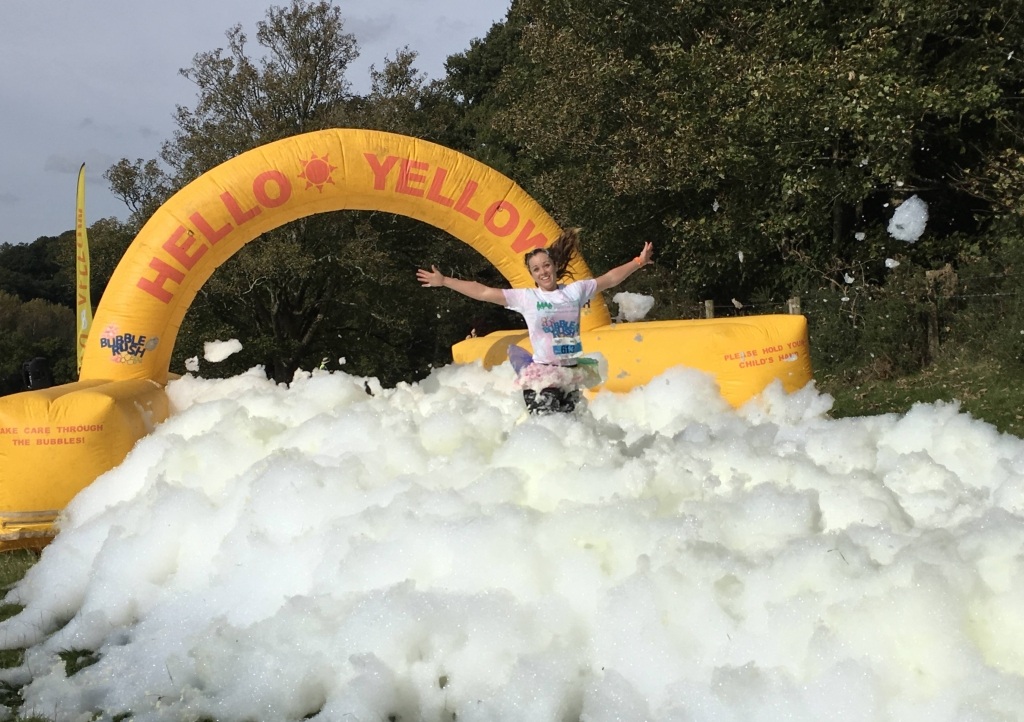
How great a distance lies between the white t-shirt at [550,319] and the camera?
173 inches

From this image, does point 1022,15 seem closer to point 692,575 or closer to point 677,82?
point 677,82

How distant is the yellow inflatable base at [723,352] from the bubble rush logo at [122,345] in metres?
3.21

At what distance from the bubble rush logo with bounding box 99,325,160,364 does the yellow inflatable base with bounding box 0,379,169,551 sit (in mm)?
1194

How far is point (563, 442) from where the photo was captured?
3.55 meters

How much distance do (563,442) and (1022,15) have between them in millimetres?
8731

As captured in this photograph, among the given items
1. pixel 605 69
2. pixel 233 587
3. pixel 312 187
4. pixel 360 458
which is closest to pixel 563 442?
pixel 360 458

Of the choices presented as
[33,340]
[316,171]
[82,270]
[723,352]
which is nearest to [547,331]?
[723,352]

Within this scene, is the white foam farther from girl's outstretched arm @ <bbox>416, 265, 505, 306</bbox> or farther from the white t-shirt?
girl's outstretched arm @ <bbox>416, 265, 505, 306</bbox>

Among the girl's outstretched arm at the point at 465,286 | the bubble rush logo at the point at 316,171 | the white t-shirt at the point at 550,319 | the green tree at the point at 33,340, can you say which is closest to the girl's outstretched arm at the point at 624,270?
the white t-shirt at the point at 550,319

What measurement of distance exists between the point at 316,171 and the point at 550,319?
2.75 meters

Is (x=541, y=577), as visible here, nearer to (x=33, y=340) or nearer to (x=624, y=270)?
(x=624, y=270)

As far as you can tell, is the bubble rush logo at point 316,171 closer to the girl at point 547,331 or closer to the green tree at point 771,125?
the girl at point 547,331

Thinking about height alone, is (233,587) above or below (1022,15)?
below

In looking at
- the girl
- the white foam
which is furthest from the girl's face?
the white foam
